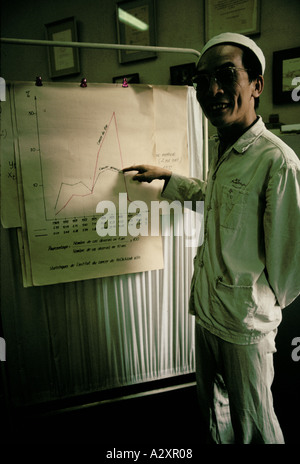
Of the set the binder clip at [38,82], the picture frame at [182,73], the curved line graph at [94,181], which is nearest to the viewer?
the binder clip at [38,82]

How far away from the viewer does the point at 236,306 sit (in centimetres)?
85

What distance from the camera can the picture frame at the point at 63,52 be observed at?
6.67 feet

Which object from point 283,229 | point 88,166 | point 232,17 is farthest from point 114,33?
point 283,229

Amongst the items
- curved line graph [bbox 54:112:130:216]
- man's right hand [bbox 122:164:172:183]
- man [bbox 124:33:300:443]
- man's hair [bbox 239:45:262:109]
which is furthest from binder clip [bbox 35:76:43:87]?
man's hair [bbox 239:45:262:109]

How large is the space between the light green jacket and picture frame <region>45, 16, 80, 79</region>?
1780 millimetres

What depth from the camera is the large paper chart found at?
107 centimetres

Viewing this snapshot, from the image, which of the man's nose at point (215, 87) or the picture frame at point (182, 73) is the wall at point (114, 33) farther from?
the man's nose at point (215, 87)

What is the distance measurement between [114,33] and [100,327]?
2.01 m

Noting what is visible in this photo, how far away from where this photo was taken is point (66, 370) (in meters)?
1.33

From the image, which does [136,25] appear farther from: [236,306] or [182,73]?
[236,306]

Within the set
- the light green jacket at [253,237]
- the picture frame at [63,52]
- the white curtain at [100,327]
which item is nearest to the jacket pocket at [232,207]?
the light green jacket at [253,237]

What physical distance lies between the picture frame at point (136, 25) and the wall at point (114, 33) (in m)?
0.05

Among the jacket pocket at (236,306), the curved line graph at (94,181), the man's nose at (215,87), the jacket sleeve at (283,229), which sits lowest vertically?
the jacket pocket at (236,306)

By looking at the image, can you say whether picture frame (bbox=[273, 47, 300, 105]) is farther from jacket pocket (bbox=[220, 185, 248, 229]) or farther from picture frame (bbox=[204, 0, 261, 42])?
jacket pocket (bbox=[220, 185, 248, 229])
